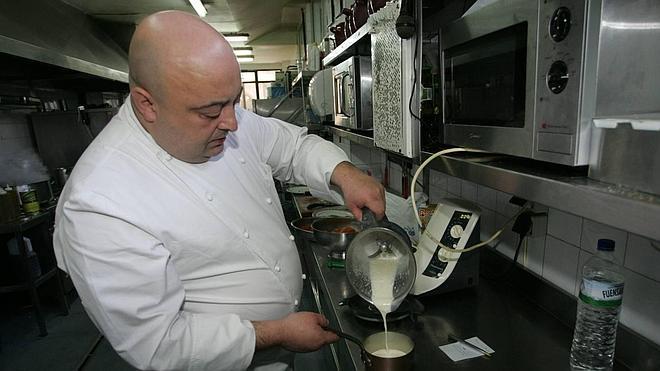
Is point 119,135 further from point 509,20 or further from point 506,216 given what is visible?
point 506,216

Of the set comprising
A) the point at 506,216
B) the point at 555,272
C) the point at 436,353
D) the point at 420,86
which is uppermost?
the point at 420,86

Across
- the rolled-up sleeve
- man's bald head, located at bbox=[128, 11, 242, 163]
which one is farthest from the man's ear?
the rolled-up sleeve

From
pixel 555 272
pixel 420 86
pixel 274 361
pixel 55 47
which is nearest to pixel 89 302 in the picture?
pixel 274 361

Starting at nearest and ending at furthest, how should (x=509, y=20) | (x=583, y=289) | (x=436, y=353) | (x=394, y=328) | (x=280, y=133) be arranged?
(x=509, y=20) → (x=583, y=289) → (x=436, y=353) → (x=394, y=328) → (x=280, y=133)

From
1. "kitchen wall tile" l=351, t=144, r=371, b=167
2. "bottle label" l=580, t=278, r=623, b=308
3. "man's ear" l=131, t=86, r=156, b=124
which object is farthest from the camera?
"kitchen wall tile" l=351, t=144, r=371, b=167

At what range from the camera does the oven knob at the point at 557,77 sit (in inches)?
24.0

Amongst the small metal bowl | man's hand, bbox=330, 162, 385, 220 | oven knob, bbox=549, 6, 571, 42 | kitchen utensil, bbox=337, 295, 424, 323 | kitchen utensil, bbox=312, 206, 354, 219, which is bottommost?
the small metal bowl

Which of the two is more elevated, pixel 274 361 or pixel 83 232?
pixel 83 232

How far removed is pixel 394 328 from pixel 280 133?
2.54ft

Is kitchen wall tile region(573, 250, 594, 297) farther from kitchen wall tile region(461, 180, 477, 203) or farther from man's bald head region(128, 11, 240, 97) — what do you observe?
man's bald head region(128, 11, 240, 97)

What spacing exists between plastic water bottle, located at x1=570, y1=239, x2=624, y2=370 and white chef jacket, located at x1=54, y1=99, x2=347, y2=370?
749 mm

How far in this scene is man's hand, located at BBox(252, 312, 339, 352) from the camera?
0.98m

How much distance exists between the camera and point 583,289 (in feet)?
2.76

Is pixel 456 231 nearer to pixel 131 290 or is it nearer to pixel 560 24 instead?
pixel 560 24
